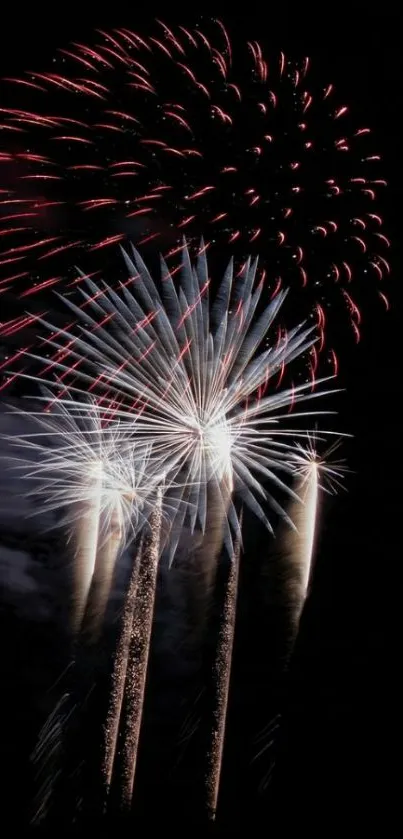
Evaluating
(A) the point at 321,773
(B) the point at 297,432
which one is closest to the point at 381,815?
(A) the point at 321,773

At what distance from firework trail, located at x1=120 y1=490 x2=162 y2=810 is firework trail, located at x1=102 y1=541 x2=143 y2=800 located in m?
0.09

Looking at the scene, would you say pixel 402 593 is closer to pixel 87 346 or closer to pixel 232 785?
pixel 232 785

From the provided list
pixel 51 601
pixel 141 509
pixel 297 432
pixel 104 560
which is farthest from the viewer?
pixel 51 601

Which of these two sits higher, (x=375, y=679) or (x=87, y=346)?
(x=87, y=346)

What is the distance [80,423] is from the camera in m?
10.5

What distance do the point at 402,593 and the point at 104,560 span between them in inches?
250

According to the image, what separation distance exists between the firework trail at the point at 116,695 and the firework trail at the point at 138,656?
9cm

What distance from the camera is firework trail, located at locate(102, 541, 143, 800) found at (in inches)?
393

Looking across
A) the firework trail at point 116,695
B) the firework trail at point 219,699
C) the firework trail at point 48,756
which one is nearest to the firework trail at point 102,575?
the firework trail at point 48,756

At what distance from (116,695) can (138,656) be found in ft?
2.27

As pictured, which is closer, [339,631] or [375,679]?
[375,679]

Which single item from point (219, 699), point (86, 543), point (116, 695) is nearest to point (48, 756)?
point (116, 695)

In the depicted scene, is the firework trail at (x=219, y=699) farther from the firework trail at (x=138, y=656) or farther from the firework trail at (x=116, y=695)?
the firework trail at (x=116, y=695)

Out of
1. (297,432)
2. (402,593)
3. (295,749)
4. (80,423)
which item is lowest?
(295,749)
